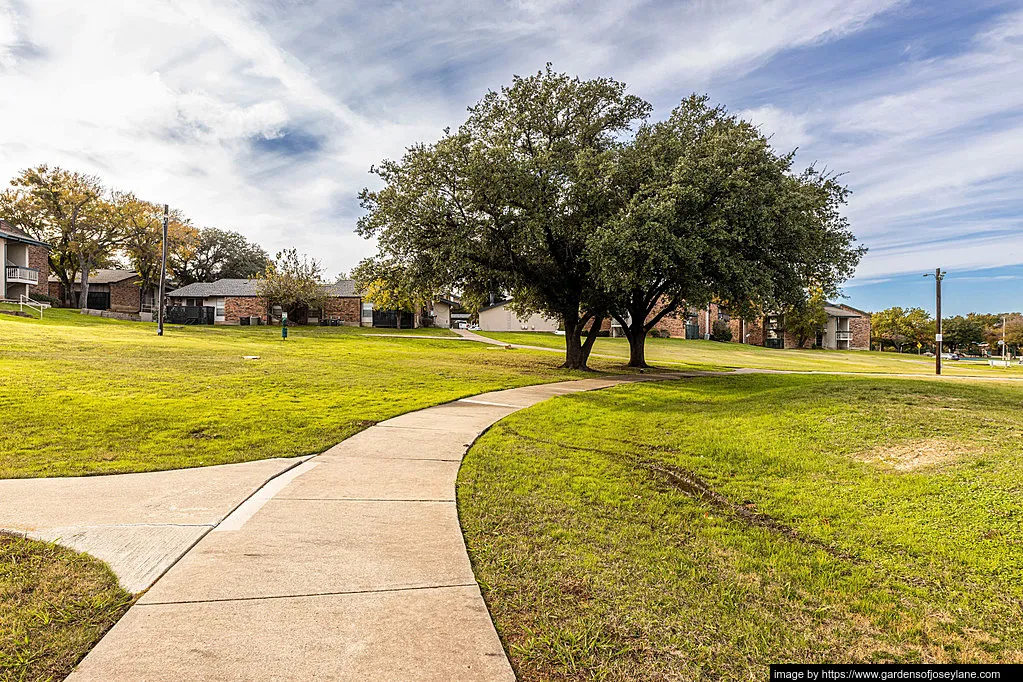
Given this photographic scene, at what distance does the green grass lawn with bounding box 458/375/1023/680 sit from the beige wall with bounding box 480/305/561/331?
49.1 meters

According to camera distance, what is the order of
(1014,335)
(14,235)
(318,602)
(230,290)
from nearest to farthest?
(318,602), (14,235), (230,290), (1014,335)

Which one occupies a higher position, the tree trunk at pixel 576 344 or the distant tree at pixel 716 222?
the distant tree at pixel 716 222

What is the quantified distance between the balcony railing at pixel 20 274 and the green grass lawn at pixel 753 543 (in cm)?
4418

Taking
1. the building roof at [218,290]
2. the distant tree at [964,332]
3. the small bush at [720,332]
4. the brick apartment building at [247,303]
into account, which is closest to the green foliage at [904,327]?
the distant tree at [964,332]

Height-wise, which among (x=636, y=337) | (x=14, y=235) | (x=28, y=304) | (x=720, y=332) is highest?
(x=14, y=235)

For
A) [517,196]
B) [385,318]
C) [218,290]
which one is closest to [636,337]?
[517,196]

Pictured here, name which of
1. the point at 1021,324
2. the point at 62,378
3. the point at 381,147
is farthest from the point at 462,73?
the point at 1021,324

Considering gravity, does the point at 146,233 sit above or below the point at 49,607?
above

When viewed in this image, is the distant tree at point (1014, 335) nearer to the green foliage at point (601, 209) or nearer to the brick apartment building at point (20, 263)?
the green foliage at point (601, 209)

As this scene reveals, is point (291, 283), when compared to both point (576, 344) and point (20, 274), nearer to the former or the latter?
point (20, 274)

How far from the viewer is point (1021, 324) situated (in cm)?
6750

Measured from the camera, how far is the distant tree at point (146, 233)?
148ft

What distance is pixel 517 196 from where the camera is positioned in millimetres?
17156

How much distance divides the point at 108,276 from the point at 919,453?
221ft
